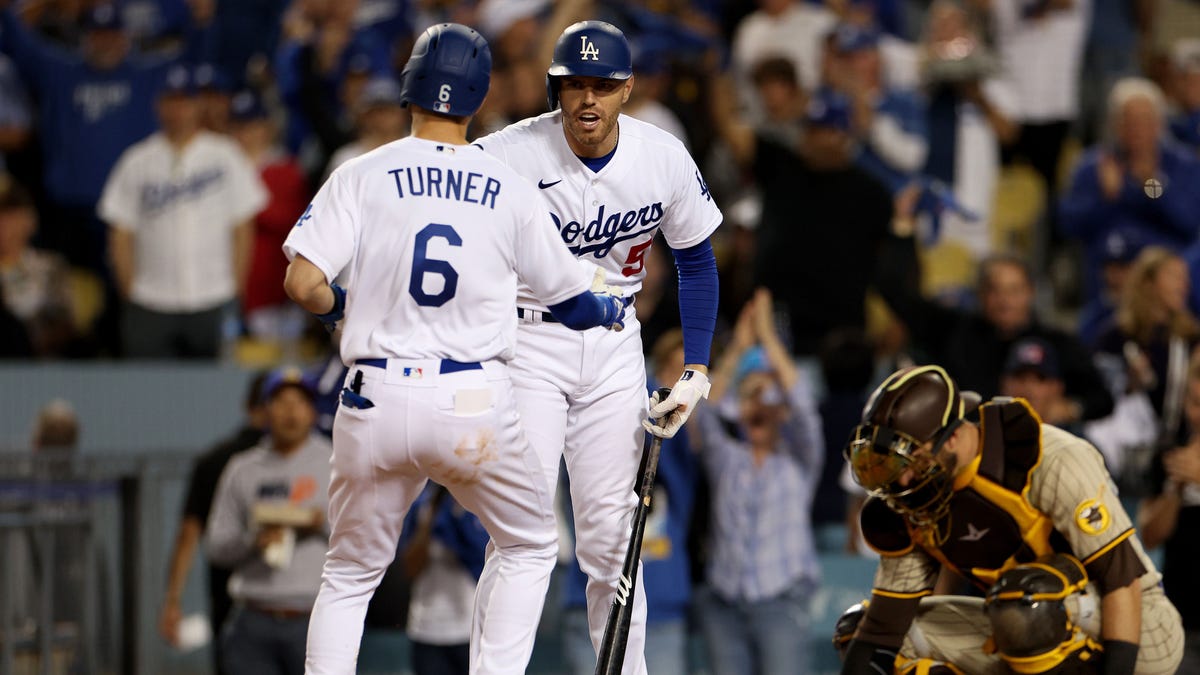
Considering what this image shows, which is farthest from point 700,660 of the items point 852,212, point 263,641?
point 852,212

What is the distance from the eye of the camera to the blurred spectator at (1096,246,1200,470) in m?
8.74

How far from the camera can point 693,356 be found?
603cm

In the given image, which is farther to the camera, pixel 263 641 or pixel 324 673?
pixel 263 641

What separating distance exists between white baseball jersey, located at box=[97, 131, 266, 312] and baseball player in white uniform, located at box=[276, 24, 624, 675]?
5560 millimetres

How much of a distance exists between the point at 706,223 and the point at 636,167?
1.26 feet

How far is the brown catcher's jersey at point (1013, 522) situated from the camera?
5777mm

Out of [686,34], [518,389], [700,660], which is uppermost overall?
[686,34]

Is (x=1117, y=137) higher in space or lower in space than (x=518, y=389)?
higher

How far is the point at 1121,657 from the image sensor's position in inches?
225

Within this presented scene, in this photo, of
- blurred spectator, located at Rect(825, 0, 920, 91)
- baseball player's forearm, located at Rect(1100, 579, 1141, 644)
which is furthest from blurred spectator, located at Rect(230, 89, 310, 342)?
baseball player's forearm, located at Rect(1100, 579, 1141, 644)

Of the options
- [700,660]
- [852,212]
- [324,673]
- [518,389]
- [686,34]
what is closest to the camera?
[324,673]

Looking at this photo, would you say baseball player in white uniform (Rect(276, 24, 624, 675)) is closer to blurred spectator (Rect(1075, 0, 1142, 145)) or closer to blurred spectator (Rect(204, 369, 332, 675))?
blurred spectator (Rect(204, 369, 332, 675))

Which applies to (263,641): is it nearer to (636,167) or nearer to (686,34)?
(636,167)

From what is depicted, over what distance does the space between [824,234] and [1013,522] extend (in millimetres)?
4307
